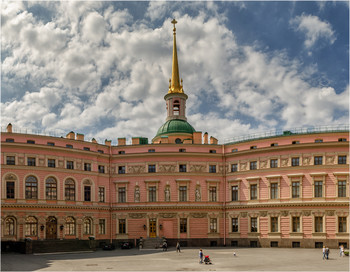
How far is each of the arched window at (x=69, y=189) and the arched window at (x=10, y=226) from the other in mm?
8357

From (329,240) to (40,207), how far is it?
131 feet

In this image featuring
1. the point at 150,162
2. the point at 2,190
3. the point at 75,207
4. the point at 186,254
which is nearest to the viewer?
the point at 186,254

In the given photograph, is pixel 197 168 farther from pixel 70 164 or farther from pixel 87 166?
pixel 70 164

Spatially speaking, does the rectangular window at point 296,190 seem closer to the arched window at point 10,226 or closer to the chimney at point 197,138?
the chimney at point 197,138

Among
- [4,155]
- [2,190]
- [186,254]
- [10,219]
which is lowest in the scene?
[186,254]

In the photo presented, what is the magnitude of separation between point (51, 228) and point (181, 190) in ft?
65.8

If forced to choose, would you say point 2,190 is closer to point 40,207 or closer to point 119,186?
point 40,207

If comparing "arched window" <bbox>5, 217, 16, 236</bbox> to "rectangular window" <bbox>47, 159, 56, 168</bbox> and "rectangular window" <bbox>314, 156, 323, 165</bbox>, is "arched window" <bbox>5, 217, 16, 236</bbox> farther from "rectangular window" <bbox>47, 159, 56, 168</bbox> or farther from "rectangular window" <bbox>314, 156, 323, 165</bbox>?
"rectangular window" <bbox>314, 156, 323, 165</bbox>

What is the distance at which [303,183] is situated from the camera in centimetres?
6181

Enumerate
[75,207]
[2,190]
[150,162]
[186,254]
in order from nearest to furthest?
[186,254] → [2,190] → [75,207] → [150,162]

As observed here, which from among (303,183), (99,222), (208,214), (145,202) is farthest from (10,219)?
(303,183)

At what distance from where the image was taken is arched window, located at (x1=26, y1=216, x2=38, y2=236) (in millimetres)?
60062

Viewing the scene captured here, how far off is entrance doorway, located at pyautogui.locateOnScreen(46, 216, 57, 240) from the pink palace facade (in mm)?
144

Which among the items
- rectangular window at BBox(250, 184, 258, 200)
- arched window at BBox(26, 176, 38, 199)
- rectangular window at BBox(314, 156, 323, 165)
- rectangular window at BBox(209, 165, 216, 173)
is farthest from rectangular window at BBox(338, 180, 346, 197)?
arched window at BBox(26, 176, 38, 199)
